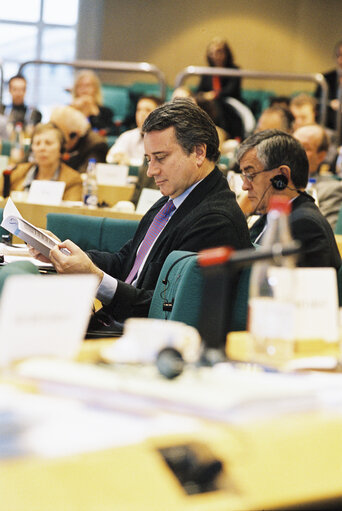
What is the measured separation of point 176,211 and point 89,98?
608cm

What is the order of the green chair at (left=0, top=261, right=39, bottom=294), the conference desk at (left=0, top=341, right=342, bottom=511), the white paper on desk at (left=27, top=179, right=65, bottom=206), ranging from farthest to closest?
the white paper on desk at (left=27, top=179, right=65, bottom=206)
the green chair at (left=0, top=261, right=39, bottom=294)
the conference desk at (left=0, top=341, right=342, bottom=511)

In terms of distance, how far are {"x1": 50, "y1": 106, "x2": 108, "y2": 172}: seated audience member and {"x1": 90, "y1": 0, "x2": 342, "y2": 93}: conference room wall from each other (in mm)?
5388

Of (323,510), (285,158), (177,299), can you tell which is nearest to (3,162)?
(285,158)

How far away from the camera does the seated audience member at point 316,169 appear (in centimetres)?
548

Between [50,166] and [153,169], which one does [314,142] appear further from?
[153,169]

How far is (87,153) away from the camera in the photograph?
6.94 m

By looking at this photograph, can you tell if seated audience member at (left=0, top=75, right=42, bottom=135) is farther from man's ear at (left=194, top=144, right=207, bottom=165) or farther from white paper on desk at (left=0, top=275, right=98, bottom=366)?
white paper on desk at (left=0, top=275, right=98, bottom=366)

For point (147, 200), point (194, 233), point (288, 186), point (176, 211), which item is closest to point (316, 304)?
point (194, 233)

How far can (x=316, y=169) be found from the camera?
5934 mm

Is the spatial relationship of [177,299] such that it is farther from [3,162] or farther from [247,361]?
[3,162]

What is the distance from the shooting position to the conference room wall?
12.1 metres

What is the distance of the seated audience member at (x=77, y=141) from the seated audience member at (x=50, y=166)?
112 cm

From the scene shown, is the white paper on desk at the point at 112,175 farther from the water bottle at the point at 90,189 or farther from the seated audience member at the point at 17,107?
the seated audience member at the point at 17,107

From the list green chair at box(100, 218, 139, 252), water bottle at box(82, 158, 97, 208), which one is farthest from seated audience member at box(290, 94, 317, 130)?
green chair at box(100, 218, 139, 252)
